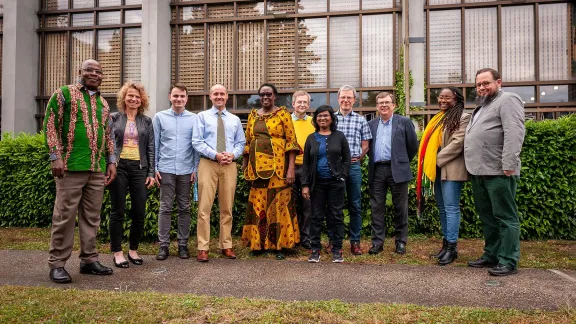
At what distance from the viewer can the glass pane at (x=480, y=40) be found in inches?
396

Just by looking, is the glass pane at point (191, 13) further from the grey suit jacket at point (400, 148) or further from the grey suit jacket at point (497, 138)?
the grey suit jacket at point (497, 138)

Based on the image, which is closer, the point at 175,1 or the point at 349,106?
the point at 349,106

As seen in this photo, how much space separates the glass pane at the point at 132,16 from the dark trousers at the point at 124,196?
25.4 feet

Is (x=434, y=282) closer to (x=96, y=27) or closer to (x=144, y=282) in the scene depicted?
(x=144, y=282)

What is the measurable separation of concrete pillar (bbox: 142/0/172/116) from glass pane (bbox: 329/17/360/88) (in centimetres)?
432

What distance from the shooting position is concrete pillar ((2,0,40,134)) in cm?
1138

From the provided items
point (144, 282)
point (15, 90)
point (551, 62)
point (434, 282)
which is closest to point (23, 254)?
point (144, 282)

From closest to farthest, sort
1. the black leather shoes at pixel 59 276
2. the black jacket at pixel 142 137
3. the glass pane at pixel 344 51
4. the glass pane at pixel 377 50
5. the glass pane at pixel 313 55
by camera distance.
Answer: the black leather shoes at pixel 59 276
the black jacket at pixel 142 137
the glass pane at pixel 377 50
the glass pane at pixel 344 51
the glass pane at pixel 313 55

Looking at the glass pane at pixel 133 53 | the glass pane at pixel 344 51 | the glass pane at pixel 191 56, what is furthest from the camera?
the glass pane at pixel 133 53

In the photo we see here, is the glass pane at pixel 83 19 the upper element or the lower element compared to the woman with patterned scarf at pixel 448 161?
upper

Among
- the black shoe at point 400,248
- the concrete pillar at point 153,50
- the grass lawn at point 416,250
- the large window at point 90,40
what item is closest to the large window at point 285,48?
the concrete pillar at point 153,50

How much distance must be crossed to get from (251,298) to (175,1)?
31.6ft

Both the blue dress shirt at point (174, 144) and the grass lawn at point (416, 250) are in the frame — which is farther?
the blue dress shirt at point (174, 144)

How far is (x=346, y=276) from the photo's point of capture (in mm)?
4508
